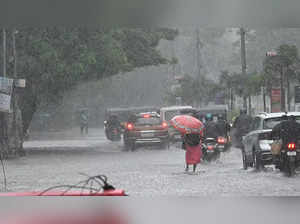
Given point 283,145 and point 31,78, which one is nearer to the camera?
point 283,145

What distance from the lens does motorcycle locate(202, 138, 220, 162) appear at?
2536 cm

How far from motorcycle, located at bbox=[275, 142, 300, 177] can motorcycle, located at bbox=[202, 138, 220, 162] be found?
5.27m

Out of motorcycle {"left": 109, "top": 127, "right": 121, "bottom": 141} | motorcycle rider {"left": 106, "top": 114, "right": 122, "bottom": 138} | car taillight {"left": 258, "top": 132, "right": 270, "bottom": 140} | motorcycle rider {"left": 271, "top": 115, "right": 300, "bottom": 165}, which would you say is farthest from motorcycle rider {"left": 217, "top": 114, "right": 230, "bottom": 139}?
motorcycle {"left": 109, "top": 127, "right": 121, "bottom": 141}

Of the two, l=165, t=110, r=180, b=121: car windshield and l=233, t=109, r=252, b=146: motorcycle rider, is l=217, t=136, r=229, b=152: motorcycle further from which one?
l=165, t=110, r=180, b=121: car windshield

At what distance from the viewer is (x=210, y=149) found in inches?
1013

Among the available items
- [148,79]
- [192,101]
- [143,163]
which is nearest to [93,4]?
[143,163]

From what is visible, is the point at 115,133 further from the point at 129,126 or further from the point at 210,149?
the point at 210,149

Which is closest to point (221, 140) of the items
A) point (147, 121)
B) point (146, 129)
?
point (146, 129)

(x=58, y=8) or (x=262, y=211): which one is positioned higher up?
(x=58, y=8)

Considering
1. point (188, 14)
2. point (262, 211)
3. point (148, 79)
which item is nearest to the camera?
point (262, 211)

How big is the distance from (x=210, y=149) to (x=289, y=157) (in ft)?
21.6

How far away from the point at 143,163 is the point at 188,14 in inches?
797

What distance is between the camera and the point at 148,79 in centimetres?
8788

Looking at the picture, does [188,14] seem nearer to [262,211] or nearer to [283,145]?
[262,211]
